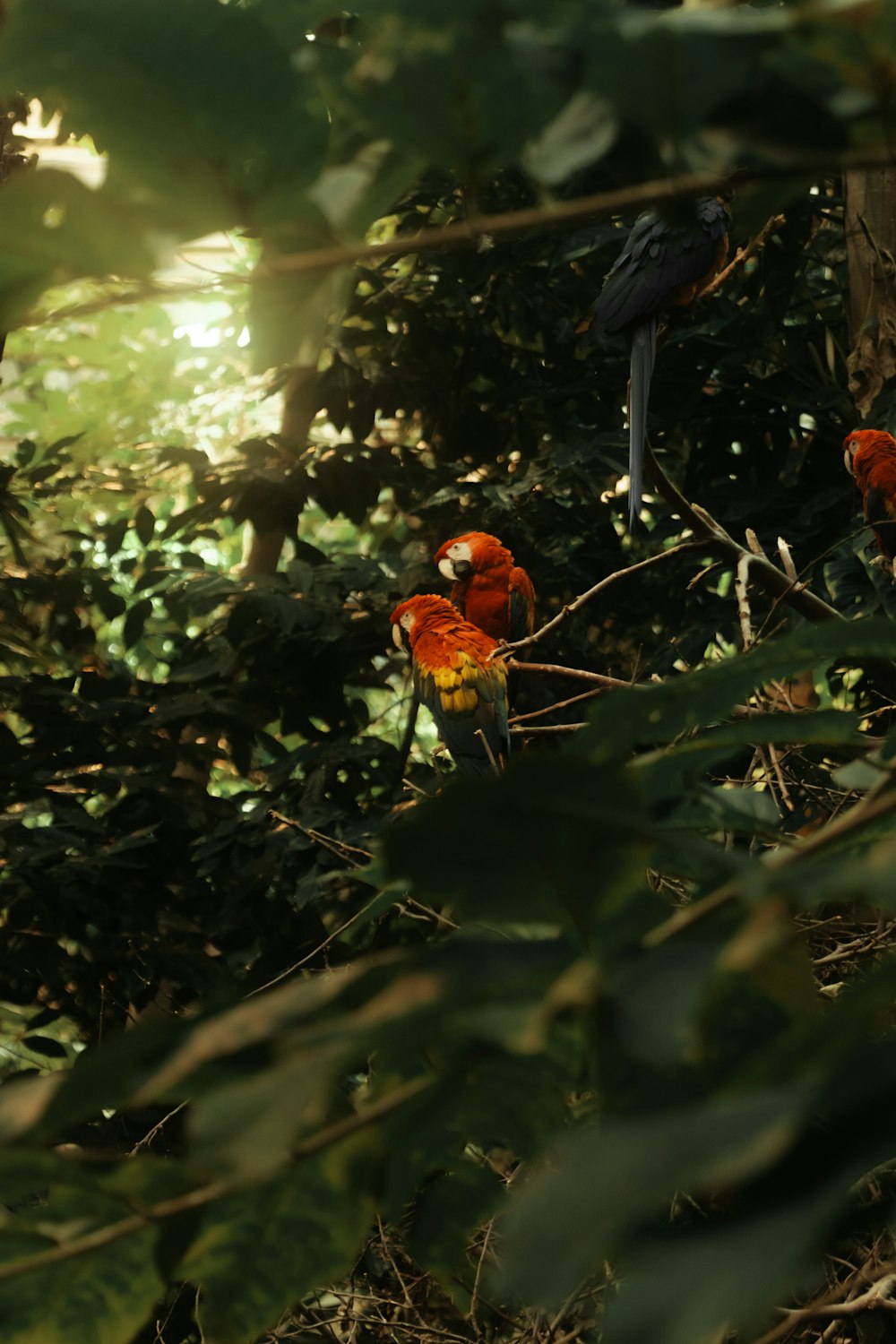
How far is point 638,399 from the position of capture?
6.55ft

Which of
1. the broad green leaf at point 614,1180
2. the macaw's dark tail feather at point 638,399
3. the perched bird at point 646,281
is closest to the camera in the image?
the broad green leaf at point 614,1180

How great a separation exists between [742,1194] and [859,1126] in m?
0.02

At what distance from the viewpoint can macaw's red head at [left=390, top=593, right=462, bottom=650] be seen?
2279 millimetres

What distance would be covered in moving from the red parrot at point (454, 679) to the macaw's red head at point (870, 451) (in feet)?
2.43

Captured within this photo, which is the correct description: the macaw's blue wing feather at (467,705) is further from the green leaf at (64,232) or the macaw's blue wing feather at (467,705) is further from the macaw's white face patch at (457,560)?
the green leaf at (64,232)

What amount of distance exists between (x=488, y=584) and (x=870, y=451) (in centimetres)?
78

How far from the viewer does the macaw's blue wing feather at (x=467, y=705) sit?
2.22 metres

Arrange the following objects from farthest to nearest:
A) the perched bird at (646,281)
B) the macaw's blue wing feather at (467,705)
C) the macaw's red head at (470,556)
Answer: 1. the macaw's red head at (470,556)
2. the macaw's blue wing feather at (467,705)
3. the perched bird at (646,281)

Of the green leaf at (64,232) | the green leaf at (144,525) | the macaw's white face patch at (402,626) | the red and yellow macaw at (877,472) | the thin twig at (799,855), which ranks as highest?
the green leaf at (64,232)

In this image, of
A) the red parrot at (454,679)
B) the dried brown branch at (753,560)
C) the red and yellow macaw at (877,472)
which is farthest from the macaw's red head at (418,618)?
the dried brown branch at (753,560)

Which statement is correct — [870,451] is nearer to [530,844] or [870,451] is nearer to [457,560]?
[457,560]

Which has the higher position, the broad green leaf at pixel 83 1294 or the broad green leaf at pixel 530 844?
the broad green leaf at pixel 530 844

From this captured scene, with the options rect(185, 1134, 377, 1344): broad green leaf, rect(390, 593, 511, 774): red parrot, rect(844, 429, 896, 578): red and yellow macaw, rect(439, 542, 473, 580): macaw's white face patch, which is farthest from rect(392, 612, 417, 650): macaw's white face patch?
rect(185, 1134, 377, 1344): broad green leaf

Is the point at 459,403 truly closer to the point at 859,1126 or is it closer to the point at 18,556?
the point at 18,556
